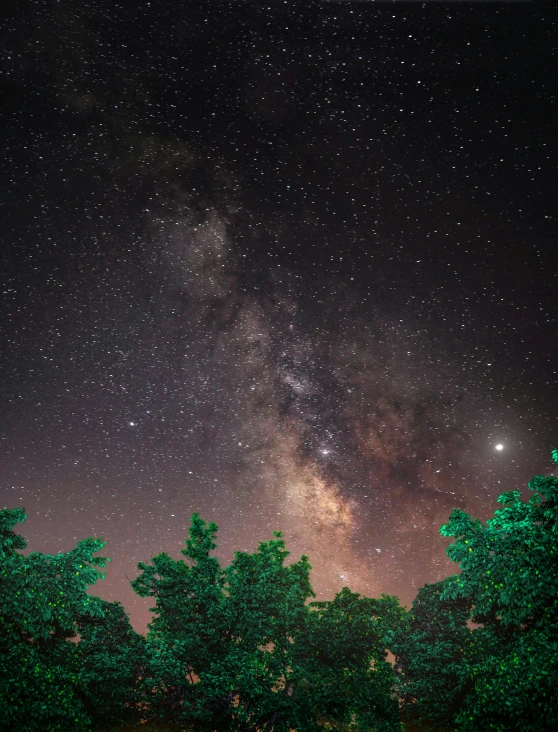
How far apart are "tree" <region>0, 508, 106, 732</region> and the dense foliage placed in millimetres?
35

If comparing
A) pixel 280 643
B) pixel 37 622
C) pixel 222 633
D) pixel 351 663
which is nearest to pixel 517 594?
pixel 351 663

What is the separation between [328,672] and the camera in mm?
15477

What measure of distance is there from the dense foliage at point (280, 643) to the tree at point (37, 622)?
4cm

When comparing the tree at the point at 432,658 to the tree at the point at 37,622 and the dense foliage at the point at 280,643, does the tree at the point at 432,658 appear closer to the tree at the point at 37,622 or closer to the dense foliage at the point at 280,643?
the dense foliage at the point at 280,643

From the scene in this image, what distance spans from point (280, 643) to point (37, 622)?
827 cm

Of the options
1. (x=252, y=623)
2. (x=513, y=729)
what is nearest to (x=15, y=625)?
(x=252, y=623)

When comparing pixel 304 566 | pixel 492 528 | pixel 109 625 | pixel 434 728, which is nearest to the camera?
pixel 492 528

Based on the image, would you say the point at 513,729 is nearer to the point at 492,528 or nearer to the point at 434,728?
the point at 492,528

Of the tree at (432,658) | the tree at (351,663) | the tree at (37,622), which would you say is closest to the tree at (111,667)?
the tree at (37,622)

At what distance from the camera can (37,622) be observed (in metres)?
11.4

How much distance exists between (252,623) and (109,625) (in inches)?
189

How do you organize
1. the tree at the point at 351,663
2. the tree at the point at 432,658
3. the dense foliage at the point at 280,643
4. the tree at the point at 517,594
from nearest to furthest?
the tree at the point at 517,594 → the dense foliage at the point at 280,643 → the tree at the point at 432,658 → the tree at the point at 351,663

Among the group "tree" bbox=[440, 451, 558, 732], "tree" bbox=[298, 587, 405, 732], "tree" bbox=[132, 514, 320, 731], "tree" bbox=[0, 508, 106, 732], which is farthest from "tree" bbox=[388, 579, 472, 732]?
"tree" bbox=[0, 508, 106, 732]

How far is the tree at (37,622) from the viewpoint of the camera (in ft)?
33.3
